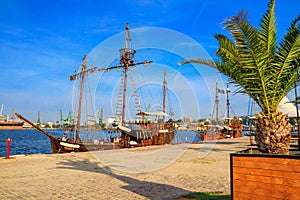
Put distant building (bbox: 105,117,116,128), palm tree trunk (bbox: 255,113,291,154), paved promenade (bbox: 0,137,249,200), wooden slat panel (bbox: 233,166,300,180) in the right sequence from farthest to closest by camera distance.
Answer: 1. distant building (bbox: 105,117,116,128)
2. paved promenade (bbox: 0,137,249,200)
3. palm tree trunk (bbox: 255,113,291,154)
4. wooden slat panel (bbox: 233,166,300,180)

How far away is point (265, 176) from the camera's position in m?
4.04

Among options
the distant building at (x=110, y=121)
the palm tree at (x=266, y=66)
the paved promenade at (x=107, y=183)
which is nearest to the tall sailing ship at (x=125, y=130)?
the distant building at (x=110, y=121)

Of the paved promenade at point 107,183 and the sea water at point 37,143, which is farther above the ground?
the paved promenade at point 107,183

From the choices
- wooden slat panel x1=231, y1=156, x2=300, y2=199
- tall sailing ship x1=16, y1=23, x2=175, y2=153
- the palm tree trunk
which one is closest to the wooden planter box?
wooden slat panel x1=231, y1=156, x2=300, y2=199

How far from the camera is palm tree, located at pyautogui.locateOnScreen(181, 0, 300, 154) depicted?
4.59 metres

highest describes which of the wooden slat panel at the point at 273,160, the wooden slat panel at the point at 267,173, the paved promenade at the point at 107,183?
the wooden slat panel at the point at 273,160

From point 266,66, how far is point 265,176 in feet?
7.04

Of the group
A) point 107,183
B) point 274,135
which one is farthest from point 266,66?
point 107,183

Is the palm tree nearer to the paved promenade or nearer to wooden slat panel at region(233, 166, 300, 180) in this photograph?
wooden slat panel at region(233, 166, 300, 180)

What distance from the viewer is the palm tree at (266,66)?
459 centimetres

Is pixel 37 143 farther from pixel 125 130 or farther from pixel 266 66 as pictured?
pixel 266 66

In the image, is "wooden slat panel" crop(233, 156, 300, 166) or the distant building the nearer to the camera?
"wooden slat panel" crop(233, 156, 300, 166)

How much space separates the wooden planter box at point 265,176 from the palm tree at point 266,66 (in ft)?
1.94

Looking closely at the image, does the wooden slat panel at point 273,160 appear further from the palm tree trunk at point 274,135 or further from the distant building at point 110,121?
the distant building at point 110,121
